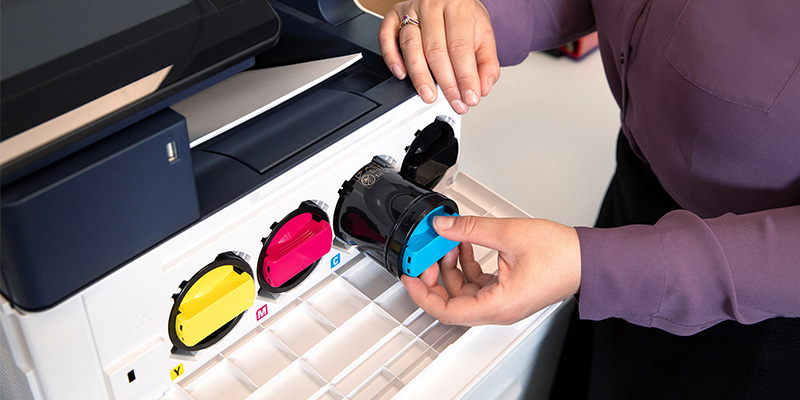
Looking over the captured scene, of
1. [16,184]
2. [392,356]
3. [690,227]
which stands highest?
[16,184]

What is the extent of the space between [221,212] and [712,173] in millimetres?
424

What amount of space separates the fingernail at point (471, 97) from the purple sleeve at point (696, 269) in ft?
0.45

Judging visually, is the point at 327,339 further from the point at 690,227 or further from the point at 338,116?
the point at 690,227

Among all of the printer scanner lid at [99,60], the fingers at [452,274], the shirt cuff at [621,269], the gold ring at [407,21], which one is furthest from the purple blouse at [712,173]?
the printer scanner lid at [99,60]

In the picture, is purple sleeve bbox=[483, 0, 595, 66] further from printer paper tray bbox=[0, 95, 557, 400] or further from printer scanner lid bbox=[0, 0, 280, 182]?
printer scanner lid bbox=[0, 0, 280, 182]

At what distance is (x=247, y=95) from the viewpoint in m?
0.55

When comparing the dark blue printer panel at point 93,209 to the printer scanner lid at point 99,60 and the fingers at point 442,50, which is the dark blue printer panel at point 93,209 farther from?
the fingers at point 442,50

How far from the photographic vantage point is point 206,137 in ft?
1.67

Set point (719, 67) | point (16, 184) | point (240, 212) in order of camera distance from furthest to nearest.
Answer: point (719, 67) → point (240, 212) → point (16, 184)

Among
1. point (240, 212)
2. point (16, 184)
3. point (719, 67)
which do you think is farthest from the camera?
point (719, 67)

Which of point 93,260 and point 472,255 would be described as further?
point 472,255

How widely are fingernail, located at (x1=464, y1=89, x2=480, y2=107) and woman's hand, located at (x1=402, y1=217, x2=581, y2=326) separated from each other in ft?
0.35

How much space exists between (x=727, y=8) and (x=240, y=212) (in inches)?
17.1

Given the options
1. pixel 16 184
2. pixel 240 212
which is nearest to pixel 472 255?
pixel 240 212
